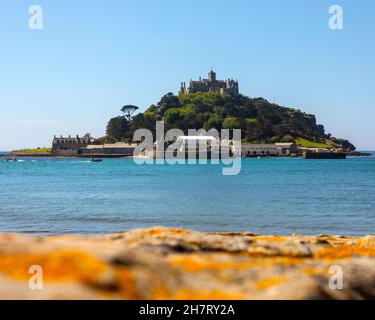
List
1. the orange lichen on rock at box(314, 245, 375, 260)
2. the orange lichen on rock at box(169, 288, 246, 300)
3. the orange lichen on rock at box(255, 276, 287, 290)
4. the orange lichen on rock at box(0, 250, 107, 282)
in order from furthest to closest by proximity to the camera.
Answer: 1. the orange lichen on rock at box(314, 245, 375, 260)
2. the orange lichen on rock at box(255, 276, 287, 290)
3. the orange lichen on rock at box(169, 288, 246, 300)
4. the orange lichen on rock at box(0, 250, 107, 282)

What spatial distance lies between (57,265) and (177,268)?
2.78ft

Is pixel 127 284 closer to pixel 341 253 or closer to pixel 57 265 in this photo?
pixel 57 265

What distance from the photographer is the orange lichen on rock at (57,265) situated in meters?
3.13

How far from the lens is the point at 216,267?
3932 mm

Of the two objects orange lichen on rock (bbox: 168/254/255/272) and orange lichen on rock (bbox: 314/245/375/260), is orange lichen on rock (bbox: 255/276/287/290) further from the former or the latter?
orange lichen on rock (bbox: 314/245/375/260)

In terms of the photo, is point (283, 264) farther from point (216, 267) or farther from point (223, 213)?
point (223, 213)

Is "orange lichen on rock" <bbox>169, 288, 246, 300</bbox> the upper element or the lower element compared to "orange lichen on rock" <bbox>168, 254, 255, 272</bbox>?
lower

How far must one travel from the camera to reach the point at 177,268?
3.69 m

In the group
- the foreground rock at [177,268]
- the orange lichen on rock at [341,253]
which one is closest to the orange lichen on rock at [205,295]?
the foreground rock at [177,268]

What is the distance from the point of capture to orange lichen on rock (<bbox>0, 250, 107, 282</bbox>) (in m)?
3.13

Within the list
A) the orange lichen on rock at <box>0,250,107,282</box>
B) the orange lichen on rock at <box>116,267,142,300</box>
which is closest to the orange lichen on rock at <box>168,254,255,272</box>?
the orange lichen on rock at <box>116,267,142,300</box>

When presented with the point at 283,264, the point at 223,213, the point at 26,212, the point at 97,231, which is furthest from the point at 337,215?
the point at 283,264
